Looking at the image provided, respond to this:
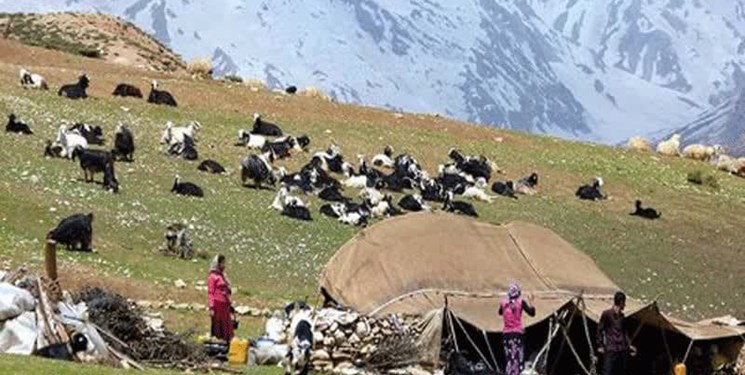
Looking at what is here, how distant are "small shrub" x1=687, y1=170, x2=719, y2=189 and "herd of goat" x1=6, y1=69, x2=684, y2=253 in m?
8.62

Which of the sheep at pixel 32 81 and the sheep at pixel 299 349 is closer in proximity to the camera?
the sheep at pixel 299 349

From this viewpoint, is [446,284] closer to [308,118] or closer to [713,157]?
[308,118]

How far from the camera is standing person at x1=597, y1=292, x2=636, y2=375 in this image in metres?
22.3

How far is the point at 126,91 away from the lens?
5956 centimetres

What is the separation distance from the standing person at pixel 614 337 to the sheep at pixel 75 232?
15126 millimetres

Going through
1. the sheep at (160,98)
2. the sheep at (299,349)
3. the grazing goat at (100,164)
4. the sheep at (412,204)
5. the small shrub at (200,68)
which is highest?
the sheep at (299,349)

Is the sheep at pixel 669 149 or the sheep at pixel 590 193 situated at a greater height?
the sheep at pixel 590 193

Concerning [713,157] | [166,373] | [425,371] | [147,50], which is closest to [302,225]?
[425,371]

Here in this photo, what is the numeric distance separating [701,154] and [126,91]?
118 ft

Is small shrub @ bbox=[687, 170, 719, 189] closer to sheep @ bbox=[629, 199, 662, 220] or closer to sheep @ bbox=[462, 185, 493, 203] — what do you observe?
sheep @ bbox=[629, 199, 662, 220]

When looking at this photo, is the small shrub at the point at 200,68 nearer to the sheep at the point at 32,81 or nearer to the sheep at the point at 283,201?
the sheep at the point at 32,81

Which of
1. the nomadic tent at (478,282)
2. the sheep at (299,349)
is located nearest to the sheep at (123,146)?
the nomadic tent at (478,282)

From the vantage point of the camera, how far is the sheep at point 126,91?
5934cm

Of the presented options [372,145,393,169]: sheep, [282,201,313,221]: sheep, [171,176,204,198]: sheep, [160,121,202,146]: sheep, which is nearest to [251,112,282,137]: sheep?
[160,121,202,146]: sheep
